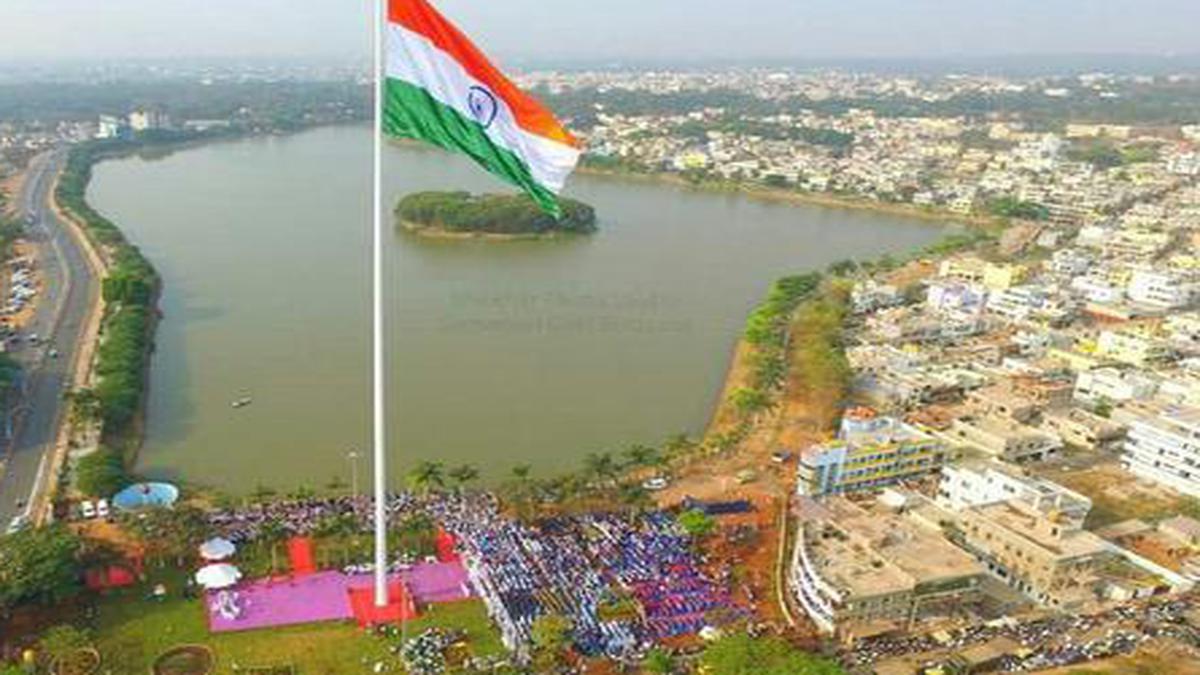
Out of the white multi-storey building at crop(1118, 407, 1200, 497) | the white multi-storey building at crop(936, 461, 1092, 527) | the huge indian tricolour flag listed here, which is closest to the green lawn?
the huge indian tricolour flag

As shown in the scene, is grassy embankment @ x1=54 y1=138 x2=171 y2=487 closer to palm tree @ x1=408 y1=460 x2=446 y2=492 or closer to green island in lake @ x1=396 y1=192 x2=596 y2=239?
palm tree @ x1=408 y1=460 x2=446 y2=492

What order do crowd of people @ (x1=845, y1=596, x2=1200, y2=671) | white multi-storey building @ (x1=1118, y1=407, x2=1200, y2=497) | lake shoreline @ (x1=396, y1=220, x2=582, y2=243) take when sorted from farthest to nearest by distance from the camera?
lake shoreline @ (x1=396, y1=220, x2=582, y2=243), white multi-storey building @ (x1=1118, y1=407, x2=1200, y2=497), crowd of people @ (x1=845, y1=596, x2=1200, y2=671)

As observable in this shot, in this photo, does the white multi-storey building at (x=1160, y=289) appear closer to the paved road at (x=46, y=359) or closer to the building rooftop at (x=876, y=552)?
the building rooftop at (x=876, y=552)

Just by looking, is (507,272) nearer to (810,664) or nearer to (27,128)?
(810,664)

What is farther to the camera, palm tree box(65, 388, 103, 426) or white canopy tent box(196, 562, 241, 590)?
palm tree box(65, 388, 103, 426)

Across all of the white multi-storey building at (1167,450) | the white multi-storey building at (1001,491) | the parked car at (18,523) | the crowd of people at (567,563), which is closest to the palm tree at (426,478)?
the crowd of people at (567,563)

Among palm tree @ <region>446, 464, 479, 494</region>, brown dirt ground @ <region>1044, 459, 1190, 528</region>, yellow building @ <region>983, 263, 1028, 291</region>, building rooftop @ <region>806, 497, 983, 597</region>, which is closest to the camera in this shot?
building rooftop @ <region>806, 497, 983, 597</region>
